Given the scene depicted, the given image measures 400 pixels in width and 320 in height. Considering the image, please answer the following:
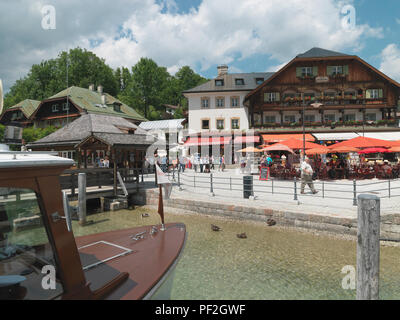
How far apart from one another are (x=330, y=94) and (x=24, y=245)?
36193mm

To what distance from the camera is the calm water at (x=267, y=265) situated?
17.7 ft

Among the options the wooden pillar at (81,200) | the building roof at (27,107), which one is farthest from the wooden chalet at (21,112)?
the wooden pillar at (81,200)

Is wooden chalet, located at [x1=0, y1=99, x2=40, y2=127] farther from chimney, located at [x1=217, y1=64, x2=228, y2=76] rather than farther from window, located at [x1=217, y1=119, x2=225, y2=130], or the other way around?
chimney, located at [x1=217, y1=64, x2=228, y2=76]

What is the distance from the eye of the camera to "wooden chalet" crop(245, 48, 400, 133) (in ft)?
99.8

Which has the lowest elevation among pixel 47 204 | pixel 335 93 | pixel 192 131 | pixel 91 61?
pixel 47 204

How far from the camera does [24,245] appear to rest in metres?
2.63

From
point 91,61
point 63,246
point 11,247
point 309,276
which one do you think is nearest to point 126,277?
point 63,246

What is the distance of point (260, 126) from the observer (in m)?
31.9

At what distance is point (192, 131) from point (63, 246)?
3218 cm

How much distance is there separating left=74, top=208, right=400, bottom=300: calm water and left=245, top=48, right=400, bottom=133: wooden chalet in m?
24.7

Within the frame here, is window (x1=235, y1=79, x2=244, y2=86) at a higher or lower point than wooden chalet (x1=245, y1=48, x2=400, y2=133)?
higher

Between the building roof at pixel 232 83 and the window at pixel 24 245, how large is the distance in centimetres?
3313

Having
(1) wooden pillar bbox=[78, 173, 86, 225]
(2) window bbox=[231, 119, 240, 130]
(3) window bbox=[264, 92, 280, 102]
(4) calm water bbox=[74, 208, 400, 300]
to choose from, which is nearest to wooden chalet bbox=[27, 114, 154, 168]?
(1) wooden pillar bbox=[78, 173, 86, 225]
